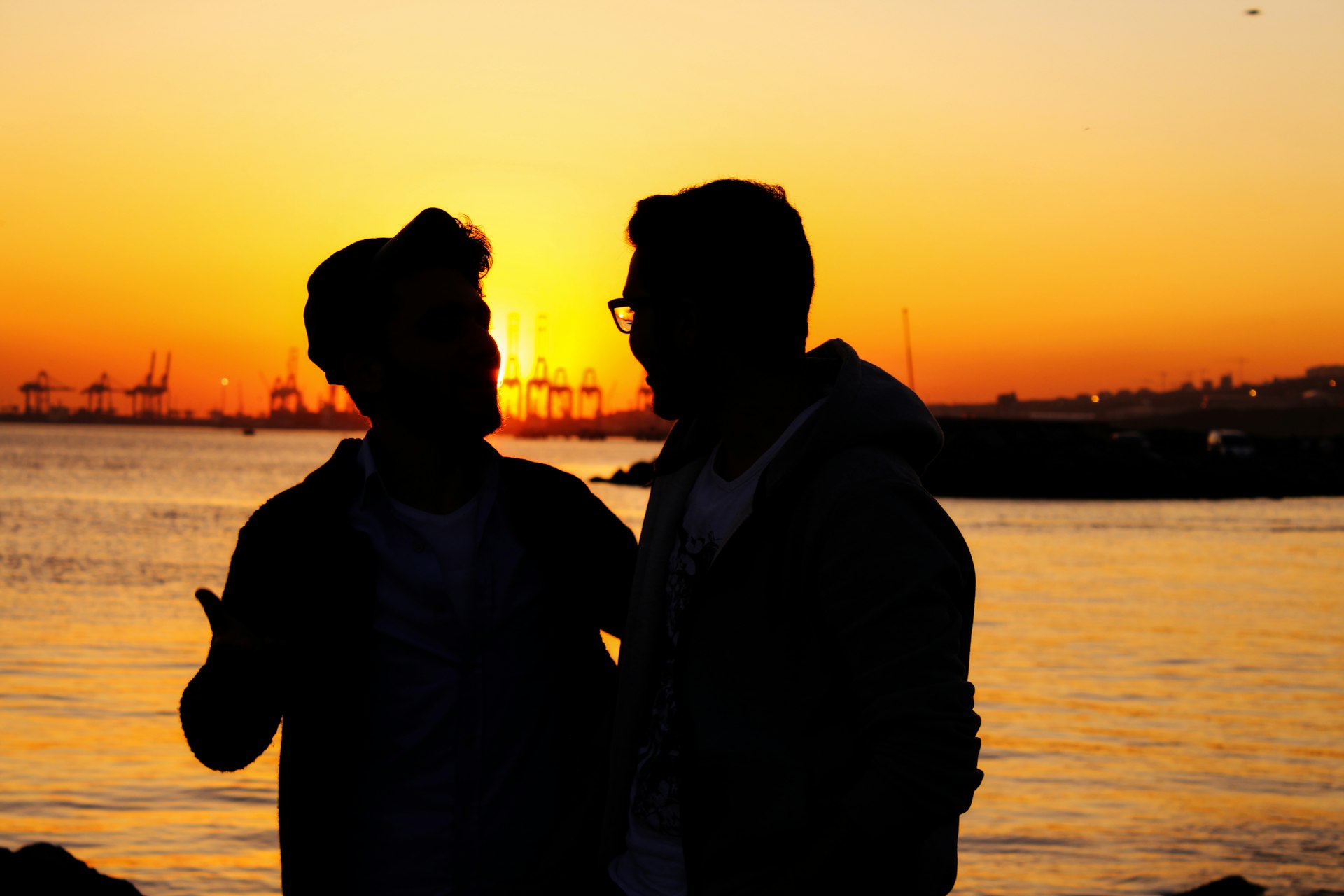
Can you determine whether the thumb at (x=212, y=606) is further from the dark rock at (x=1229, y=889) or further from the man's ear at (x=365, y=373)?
→ the dark rock at (x=1229, y=889)

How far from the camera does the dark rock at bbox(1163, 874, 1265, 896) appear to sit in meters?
7.92

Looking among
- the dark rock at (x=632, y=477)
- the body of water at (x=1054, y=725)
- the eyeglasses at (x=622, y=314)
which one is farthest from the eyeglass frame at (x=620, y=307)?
the dark rock at (x=632, y=477)

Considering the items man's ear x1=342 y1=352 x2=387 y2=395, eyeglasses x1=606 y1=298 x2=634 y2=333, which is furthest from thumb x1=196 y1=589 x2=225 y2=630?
eyeglasses x1=606 y1=298 x2=634 y2=333

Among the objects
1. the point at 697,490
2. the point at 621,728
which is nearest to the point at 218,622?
the point at 621,728

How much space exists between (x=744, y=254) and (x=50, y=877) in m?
5.91

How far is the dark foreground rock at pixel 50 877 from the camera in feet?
20.8

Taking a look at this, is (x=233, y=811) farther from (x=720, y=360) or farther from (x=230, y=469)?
(x=230, y=469)

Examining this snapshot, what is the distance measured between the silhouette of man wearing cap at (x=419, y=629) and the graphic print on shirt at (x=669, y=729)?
9.1 inches

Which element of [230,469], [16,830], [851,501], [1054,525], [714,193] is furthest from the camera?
[230,469]

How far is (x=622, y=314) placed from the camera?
235 centimetres

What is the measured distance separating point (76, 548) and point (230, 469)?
222 feet

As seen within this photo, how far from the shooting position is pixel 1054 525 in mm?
46219

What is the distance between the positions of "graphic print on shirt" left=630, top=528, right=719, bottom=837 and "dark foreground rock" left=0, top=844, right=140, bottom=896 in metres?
5.27

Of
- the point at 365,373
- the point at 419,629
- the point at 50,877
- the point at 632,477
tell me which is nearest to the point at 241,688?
the point at 419,629
